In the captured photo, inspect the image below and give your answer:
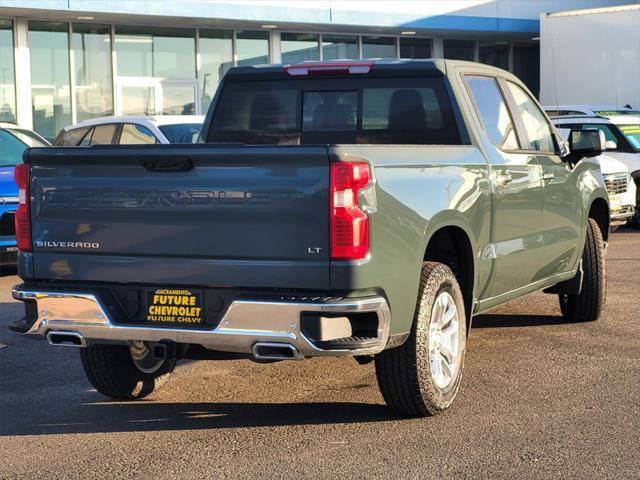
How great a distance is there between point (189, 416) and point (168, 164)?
1.53 meters

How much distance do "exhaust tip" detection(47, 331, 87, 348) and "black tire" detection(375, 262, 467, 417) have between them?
153 cm

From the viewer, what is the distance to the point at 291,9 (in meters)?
25.7

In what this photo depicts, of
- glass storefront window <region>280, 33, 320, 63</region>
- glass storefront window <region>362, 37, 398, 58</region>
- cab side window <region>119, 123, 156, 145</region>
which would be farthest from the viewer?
glass storefront window <region>362, 37, 398, 58</region>

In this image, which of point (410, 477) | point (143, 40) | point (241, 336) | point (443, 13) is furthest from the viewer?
point (443, 13)

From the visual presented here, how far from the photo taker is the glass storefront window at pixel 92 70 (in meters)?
24.5

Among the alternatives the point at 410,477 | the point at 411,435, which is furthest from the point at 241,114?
the point at 410,477

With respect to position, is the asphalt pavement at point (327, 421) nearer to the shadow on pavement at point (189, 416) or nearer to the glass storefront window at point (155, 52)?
the shadow on pavement at point (189, 416)

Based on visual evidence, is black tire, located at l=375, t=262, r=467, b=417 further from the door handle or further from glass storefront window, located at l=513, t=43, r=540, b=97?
glass storefront window, located at l=513, t=43, r=540, b=97

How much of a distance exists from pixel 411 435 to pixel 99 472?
1577 mm

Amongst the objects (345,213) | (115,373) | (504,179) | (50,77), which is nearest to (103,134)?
(115,373)

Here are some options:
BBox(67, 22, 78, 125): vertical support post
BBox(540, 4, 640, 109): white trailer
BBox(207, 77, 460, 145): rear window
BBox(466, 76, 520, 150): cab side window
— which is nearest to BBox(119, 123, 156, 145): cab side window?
BBox(207, 77, 460, 145): rear window

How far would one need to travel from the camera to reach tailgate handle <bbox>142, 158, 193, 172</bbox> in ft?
17.6

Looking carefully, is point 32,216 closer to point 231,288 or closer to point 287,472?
point 231,288

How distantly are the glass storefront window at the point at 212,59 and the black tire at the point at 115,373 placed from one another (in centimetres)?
2020
